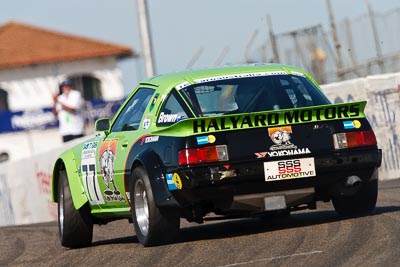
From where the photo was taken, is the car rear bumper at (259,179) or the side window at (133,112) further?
the side window at (133,112)

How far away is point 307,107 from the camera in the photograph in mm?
9070

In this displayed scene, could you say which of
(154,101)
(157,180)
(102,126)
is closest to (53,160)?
(102,126)

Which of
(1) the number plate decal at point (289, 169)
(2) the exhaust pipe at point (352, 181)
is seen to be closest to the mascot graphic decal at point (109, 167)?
(1) the number plate decal at point (289, 169)

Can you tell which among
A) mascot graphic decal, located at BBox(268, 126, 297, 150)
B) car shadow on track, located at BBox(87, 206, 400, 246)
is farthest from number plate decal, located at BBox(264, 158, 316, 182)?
car shadow on track, located at BBox(87, 206, 400, 246)

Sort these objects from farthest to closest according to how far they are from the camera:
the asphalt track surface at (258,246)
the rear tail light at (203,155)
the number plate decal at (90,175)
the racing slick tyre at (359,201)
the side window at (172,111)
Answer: the number plate decal at (90,175), the racing slick tyre at (359,201), the side window at (172,111), the rear tail light at (203,155), the asphalt track surface at (258,246)

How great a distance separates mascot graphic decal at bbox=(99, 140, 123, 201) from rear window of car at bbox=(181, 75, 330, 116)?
3.21 ft

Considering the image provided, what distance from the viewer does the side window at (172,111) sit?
959cm

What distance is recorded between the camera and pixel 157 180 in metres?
9.11

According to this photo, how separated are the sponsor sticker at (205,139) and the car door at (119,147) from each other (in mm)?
1038

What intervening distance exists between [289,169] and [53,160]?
33.6ft

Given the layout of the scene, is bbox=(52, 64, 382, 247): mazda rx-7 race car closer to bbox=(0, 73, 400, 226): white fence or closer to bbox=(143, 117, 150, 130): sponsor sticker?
bbox=(143, 117, 150, 130): sponsor sticker

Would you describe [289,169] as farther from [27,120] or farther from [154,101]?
[27,120]

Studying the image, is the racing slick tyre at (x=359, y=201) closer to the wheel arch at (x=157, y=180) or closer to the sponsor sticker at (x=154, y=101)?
the wheel arch at (x=157, y=180)

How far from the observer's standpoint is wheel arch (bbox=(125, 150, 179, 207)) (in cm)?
903
